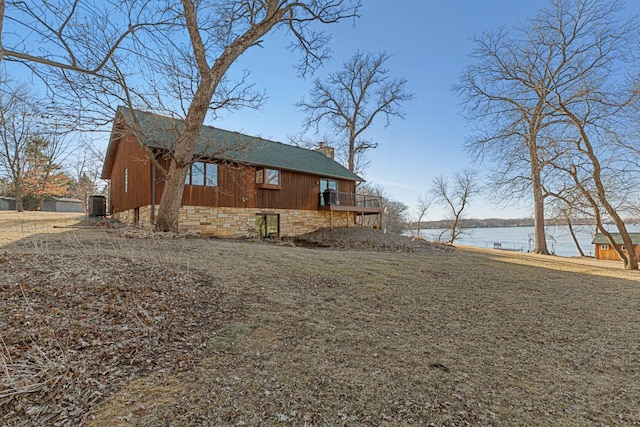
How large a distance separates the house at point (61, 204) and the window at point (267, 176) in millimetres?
29325

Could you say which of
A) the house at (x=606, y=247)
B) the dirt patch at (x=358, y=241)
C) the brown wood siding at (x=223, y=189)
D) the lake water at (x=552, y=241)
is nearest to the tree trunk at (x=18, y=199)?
the brown wood siding at (x=223, y=189)

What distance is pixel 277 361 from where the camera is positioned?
108 inches

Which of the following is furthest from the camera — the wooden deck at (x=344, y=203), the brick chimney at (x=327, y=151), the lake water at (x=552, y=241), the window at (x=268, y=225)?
the lake water at (x=552, y=241)

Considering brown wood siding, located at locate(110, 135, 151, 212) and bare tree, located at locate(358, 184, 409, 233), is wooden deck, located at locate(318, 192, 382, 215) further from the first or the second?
bare tree, located at locate(358, 184, 409, 233)

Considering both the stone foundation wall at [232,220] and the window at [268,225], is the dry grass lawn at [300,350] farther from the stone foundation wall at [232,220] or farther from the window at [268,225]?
the window at [268,225]

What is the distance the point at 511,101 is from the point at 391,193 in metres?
29.4

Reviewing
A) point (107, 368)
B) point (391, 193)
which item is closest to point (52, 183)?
point (107, 368)

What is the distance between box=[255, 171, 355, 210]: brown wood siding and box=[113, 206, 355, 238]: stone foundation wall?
312 mm

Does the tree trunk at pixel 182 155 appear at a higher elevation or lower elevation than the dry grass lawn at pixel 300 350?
higher

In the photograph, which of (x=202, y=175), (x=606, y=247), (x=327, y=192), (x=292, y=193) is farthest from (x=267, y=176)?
(x=606, y=247)

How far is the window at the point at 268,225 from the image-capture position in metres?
15.1

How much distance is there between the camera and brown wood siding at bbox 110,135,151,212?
12930mm

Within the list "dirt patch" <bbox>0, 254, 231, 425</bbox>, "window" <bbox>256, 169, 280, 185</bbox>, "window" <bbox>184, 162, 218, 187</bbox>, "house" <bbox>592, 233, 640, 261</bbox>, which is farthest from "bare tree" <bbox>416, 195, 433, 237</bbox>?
"dirt patch" <bbox>0, 254, 231, 425</bbox>

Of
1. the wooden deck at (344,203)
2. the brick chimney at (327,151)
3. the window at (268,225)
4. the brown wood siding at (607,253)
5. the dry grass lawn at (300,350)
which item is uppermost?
the brick chimney at (327,151)
